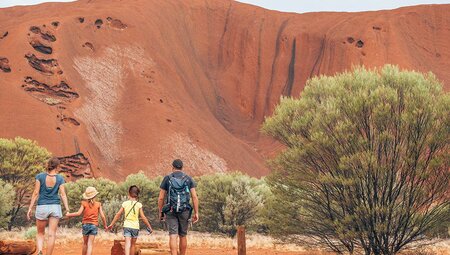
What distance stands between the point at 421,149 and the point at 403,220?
6.17ft

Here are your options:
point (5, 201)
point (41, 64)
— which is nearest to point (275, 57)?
point (41, 64)

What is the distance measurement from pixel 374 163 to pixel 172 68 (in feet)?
191

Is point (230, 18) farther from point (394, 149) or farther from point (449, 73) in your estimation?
point (394, 149)

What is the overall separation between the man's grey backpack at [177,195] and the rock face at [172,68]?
45.3m

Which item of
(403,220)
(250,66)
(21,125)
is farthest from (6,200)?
(250,66)

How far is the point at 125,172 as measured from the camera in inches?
2274

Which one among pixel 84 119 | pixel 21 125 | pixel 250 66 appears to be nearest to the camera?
pixel 21 125

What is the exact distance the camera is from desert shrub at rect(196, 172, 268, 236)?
106 ft

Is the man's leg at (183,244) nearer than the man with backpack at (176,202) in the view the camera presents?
No

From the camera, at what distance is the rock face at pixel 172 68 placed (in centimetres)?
5844

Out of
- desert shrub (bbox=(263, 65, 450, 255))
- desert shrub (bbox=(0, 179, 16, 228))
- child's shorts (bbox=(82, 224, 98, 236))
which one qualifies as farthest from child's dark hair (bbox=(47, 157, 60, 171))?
desert shrub (bbox=(0, 179, 16, 228))

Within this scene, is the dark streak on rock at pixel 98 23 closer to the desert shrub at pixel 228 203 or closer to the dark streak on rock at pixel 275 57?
the dark streak on rock at pixel 275 57

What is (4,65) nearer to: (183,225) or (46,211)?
(46,211)

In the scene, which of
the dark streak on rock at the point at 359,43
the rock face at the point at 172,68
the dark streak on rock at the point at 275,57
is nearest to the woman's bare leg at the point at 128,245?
the rock face at the point at 172,68
